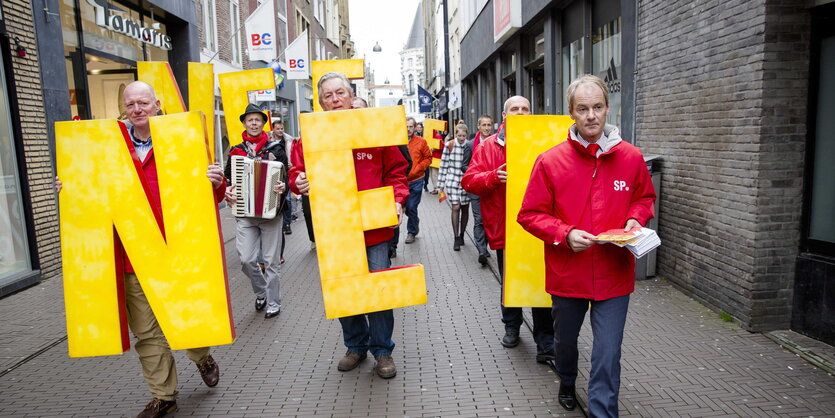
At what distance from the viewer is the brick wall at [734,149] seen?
5051 mm

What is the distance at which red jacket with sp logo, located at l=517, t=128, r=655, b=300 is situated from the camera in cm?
335

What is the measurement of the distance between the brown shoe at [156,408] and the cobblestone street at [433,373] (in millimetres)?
196

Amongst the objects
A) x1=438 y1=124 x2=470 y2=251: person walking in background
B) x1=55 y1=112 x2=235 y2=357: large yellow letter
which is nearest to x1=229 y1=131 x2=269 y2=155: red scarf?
x1=55 y1=112 x2=235 y2=357: large yellow letter

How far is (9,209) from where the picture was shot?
7957mm

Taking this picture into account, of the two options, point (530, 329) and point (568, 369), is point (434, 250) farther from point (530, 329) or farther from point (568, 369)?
point (568, 369)

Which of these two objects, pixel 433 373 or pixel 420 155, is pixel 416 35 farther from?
pixel 433 373

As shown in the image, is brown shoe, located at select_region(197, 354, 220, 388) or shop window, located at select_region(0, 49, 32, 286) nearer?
brown shoe, located at select_region(197, 354, 220, 388)

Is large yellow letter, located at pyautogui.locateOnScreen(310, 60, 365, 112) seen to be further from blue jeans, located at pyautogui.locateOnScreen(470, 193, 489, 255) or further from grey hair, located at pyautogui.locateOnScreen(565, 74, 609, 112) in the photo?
grey hair, located at pyautogui.locateOnScreen(565, 74, 609, 112)

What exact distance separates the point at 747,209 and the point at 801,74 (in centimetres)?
115

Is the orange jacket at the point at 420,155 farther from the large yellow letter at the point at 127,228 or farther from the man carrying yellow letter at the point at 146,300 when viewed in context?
the large yellow letter at the point at 127,228

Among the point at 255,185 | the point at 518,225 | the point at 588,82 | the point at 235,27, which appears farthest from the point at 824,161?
the point at 235,27

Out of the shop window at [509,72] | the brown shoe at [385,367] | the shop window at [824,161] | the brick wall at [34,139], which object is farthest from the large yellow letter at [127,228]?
the shop window at [509,72]

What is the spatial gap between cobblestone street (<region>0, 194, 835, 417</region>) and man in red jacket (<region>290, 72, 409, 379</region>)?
155 mm

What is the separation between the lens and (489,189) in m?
4.74
